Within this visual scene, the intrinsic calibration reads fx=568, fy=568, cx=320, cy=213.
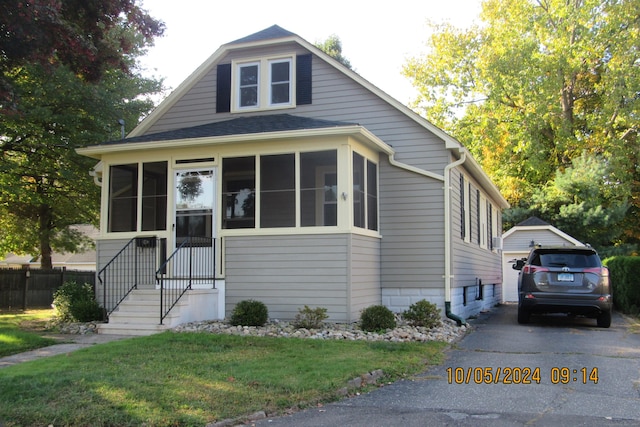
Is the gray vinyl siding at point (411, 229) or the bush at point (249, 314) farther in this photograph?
the gray vinyl siding at point (411, 229)

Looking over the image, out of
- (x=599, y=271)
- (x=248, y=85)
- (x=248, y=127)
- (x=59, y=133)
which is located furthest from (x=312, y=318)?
(x=59, y=133)

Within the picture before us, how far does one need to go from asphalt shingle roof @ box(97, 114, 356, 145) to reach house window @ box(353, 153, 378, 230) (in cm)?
94

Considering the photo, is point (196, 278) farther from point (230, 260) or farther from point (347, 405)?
point (347, 405)

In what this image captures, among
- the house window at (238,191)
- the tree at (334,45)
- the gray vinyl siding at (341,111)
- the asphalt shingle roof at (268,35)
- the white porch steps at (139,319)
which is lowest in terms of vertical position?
the white porch steps at (139,319)

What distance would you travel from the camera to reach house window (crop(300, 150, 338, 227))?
10.8 m

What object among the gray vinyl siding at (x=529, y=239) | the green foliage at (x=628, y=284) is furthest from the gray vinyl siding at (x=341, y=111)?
the gray vinyl siding at (x=529, y=239)

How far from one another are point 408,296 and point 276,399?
7.08 metres

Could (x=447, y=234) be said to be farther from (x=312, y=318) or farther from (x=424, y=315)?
(x=312, y=318)

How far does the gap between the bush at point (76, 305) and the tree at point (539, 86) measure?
22.0 metres

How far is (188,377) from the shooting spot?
605 cm

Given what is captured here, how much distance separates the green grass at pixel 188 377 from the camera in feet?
15.7

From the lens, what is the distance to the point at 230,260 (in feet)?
36.5

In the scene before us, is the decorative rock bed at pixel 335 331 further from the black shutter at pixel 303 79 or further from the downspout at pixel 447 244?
the black shutter at pixel 303 79

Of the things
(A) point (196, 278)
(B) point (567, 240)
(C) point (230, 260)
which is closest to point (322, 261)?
(C) point (230, 260)
